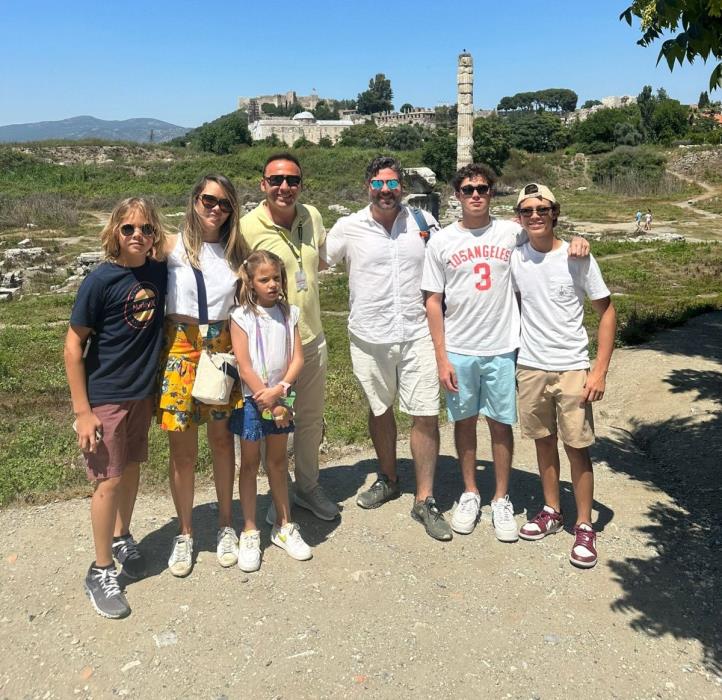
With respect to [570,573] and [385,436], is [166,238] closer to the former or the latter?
[385,436]

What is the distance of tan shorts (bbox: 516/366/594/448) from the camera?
3.59 meters

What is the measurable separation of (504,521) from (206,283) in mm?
2180

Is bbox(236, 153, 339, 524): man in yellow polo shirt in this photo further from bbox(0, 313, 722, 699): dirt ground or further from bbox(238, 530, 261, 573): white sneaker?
bbox(0, 313, 722, 699): dirt ground

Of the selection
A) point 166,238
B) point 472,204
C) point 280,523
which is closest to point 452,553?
point 280,523

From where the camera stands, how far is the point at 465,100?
2625cm

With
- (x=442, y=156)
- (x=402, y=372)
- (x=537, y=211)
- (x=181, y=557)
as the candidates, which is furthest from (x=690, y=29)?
(x=442, y=156)

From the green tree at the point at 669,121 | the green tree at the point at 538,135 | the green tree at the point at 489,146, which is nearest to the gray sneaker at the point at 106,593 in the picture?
the green tree at the point at 489,146

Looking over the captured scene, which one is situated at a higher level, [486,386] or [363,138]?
[363,138]

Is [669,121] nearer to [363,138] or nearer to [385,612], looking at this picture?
[363,138]

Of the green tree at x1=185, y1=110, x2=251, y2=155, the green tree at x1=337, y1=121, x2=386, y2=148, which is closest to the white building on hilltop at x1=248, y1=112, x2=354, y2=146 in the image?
the green tree at x1=337, y1=121, x2=386, y2=148

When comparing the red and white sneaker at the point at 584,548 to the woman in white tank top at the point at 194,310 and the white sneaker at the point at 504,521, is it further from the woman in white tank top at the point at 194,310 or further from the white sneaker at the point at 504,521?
the woman in white tank top at the point at 194,310

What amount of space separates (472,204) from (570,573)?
6.78 feet

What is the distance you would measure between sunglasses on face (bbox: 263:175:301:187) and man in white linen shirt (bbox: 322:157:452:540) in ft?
1.40

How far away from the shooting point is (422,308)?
3.96 metres
